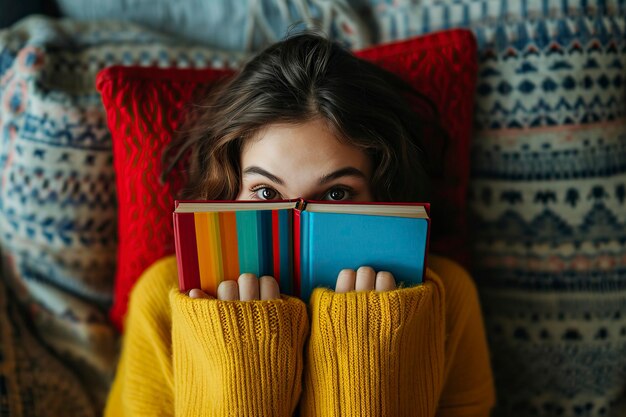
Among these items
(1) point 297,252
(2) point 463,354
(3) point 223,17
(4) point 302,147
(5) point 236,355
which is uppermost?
(3) point 223,17

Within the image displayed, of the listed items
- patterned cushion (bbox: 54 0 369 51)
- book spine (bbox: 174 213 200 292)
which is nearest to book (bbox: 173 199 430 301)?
book spine (bbox: 174 213 200 292)

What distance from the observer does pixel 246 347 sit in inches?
28.1

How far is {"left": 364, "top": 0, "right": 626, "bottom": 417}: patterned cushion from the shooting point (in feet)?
3.31

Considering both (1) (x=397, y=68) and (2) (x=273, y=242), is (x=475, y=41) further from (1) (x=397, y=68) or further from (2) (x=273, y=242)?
(2) (x=273, y=242)

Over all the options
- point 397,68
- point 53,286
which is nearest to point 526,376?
point 397,68

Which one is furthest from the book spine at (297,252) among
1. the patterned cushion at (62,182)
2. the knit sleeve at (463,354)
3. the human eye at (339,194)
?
the patterned cushion at (62,182)

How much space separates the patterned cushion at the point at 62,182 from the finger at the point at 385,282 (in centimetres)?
55

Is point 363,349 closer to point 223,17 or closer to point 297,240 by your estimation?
point 297,240

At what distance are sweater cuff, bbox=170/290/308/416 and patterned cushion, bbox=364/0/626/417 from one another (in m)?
0.51

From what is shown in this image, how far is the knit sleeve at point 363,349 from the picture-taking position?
718mm

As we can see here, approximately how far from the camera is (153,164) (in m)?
0.95

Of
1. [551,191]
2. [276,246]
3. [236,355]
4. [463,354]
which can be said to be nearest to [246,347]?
[236,355]

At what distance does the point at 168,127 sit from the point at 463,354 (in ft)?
2.03

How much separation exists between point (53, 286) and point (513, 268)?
2.80 ft
